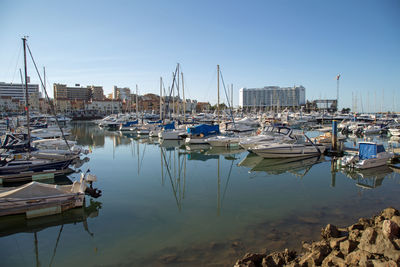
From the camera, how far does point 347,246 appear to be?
678 centimetres

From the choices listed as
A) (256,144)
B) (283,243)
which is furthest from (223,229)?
(256,144)

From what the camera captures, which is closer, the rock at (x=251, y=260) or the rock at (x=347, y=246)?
the rock at (x=251, y=260)

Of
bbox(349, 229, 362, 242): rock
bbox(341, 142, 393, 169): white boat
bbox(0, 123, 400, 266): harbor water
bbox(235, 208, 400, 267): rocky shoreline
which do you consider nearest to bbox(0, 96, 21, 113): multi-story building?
bbox(0, 123, 400, 266): harbor water

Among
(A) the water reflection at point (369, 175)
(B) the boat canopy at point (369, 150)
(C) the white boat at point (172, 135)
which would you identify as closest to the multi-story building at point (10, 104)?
(C) the white boat at point (172, 135)

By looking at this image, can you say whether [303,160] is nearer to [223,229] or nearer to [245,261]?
[223,229]

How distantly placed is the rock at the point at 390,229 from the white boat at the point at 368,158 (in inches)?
501

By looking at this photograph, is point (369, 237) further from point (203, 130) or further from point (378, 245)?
point (203, 130)

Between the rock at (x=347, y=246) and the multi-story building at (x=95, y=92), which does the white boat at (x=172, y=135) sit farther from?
the multi-story building at (x=95, y=92)

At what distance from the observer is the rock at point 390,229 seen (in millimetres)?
6608

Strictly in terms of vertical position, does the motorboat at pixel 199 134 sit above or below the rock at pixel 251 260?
above

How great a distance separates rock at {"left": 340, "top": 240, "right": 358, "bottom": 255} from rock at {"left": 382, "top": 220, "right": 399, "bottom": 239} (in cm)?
78

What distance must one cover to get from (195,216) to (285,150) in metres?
13.8

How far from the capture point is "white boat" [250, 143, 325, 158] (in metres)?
22.3

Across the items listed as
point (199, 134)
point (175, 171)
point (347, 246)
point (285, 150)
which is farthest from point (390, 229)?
point (199, 134)
